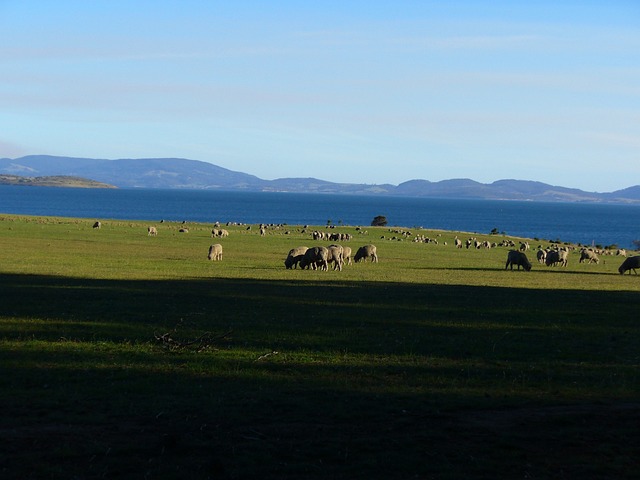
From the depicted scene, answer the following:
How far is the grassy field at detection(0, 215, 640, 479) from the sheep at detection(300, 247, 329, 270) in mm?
12557

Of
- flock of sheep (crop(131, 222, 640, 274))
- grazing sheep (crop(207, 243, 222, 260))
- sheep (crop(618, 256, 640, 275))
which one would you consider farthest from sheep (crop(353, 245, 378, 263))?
sheep (crop(618, 256, 640, 275))

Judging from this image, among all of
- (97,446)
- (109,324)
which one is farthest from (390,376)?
(109,324)

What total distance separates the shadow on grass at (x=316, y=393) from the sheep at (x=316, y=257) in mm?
18892

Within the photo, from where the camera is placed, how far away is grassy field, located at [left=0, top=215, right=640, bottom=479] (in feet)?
30.5

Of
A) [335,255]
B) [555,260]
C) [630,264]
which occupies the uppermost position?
[630,264]

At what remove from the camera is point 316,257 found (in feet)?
139

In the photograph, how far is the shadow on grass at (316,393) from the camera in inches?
364

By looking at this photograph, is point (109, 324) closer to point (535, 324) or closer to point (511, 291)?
point (535, 324)

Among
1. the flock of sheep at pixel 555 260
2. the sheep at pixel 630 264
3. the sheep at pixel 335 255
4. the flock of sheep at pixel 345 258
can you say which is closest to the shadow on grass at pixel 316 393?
the flock of sheep at pixel 345 258

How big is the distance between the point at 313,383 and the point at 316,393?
75cm

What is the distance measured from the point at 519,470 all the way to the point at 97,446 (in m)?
4.91

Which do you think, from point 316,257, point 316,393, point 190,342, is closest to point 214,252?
point 316,257

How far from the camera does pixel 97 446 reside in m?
9.59

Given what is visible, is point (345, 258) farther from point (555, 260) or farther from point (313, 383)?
point (313, 383)
